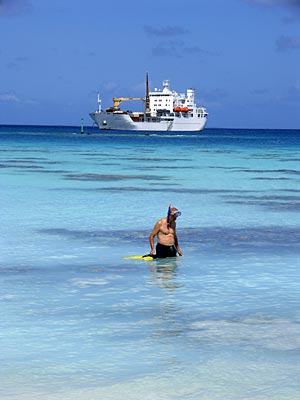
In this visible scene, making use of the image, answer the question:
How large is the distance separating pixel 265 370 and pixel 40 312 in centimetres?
415

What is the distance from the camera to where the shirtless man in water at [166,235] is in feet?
58.8

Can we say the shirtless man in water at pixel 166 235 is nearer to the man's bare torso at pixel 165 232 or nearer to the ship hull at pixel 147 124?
the man's bare torso at pixel 165 232

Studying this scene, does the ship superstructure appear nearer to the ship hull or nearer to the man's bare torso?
the ship hull

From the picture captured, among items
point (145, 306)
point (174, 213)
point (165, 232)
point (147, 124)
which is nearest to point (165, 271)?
point (165, 232)

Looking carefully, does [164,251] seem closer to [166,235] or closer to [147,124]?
[166,235]

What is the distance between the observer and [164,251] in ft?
60.6

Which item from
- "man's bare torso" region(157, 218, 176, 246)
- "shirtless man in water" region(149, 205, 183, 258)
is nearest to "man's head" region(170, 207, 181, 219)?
"shirtless man in water" region(149, 205, 183, 258)

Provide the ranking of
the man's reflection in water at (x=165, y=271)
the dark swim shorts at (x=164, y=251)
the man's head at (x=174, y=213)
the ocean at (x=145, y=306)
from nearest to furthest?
the ocean at (x=145, y=306)
the man's reflection in water at (x=165, y=271)
the man's head at (x=174, y=213)
the dark swim shorts at (x=164, y=251)

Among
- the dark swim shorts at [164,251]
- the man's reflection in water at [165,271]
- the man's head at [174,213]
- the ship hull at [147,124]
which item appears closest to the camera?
the man's reflection in water at [165,271]

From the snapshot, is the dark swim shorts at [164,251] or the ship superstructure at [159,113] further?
the ship superstructure at [159,113]

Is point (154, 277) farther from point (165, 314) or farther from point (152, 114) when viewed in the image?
point (152, 114)

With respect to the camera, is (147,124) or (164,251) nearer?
(164,251)

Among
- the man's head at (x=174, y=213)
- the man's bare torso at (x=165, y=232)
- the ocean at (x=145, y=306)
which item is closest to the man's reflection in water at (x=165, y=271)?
the ocean at (x=145, y=306)

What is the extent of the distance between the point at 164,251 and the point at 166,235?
1.70 feet
